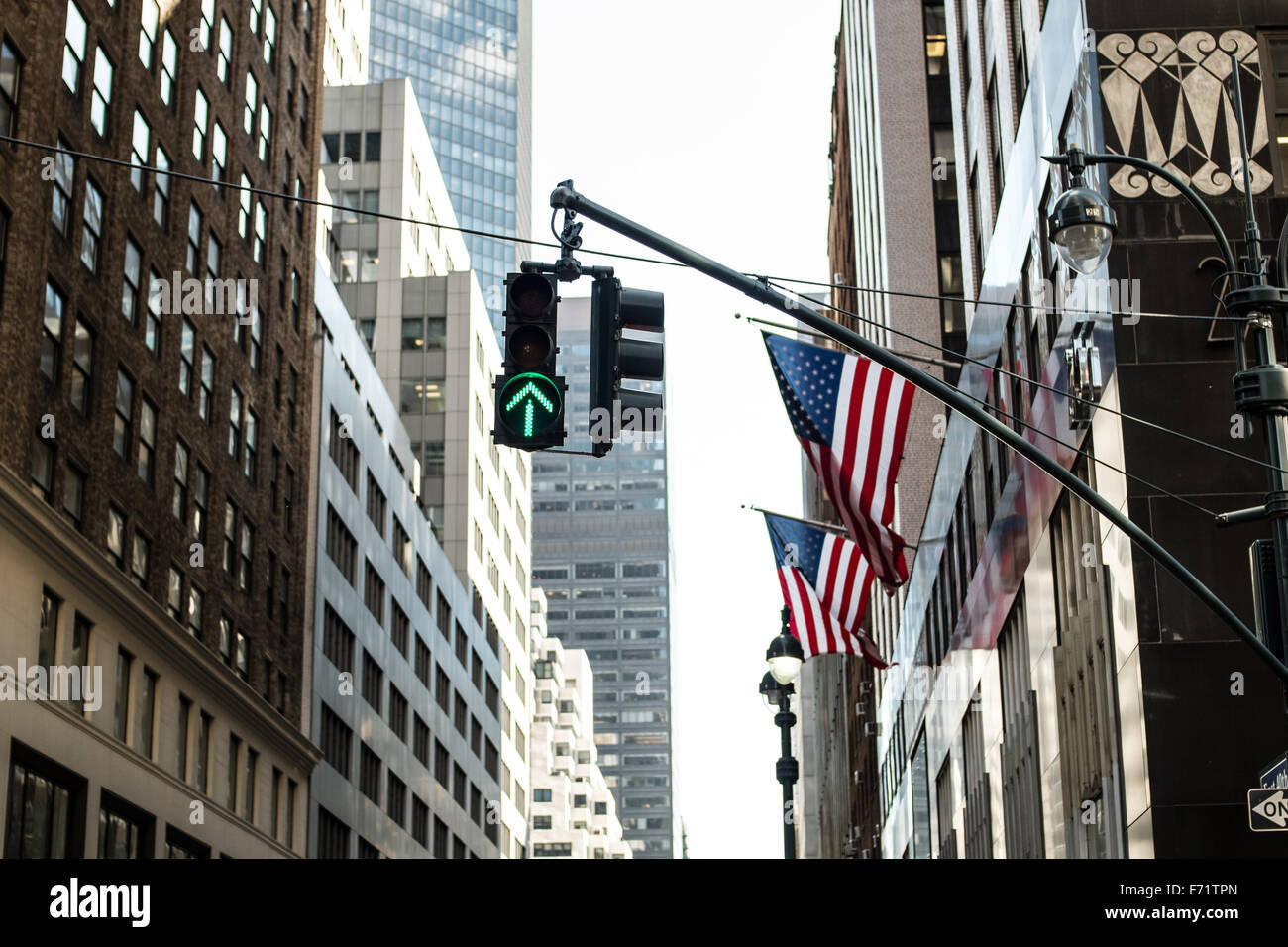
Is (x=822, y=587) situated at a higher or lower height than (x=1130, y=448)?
lower

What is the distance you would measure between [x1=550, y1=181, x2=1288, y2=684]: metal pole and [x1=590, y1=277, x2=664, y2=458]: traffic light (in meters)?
0.50

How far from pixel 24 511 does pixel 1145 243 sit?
2376 cm

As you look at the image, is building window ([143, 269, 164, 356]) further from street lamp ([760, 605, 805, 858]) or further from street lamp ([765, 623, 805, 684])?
street lamp ([765, 623, 805, 684])

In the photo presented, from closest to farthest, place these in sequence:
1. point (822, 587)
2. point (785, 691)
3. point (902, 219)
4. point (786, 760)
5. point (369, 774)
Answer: point (785, 691)
point (786, 760)
point (822, 587)
point (902, 219)
point (369, 774)

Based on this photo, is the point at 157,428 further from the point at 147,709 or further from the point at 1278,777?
the point at 1278,777

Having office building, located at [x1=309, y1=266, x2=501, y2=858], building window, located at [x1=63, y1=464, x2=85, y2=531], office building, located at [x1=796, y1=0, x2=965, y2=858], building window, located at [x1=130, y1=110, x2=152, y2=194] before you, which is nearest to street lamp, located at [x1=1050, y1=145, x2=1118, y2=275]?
building window, located at [x1=63, y1=464, x2=85, y2=531]

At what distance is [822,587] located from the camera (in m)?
32.6

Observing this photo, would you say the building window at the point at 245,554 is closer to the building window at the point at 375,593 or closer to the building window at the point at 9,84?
the building window at the point at 375,593

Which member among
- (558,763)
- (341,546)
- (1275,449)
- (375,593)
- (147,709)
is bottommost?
(558,763)

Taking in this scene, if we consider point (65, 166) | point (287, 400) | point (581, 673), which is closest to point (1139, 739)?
point (65, 166)

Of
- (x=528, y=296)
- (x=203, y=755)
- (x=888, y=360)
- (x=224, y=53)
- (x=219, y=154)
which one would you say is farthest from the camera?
(x=224, y=53)

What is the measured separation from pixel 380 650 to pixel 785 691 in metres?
50.8

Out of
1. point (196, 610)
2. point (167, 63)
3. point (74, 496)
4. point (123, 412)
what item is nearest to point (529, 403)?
point (74, 496)

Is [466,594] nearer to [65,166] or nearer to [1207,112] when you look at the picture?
[65,166]
